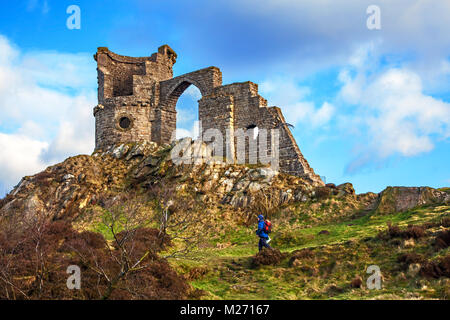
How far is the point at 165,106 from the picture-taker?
34000 millimetres

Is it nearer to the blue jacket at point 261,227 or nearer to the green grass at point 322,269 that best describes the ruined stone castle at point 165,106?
the green grass at point 322,269

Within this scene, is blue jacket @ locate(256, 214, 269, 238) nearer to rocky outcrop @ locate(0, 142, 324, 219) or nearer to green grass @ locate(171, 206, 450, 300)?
green grass @ locate(171, 206, 450, 300)

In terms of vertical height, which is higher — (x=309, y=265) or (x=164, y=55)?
(x=164, y=55)

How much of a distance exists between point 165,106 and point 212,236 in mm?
15429

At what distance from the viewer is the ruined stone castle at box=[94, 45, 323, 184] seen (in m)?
27.9

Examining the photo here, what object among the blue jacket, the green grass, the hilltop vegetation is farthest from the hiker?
the green grass

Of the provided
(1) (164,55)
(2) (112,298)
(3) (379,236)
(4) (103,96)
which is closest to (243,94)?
(1) (164,55)

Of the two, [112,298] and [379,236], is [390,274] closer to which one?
[379,236]

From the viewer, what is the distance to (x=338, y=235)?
1825 cm

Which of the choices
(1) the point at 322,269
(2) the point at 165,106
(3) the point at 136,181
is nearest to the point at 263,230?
(1) the point at 322,269

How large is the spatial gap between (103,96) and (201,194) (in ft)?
48.7

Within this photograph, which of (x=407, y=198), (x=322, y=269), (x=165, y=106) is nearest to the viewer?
(x=322, y=269)

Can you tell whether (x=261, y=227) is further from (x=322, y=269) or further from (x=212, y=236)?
(x=212, y=236)

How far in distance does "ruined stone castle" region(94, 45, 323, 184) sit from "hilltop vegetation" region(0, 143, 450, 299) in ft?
5.71
